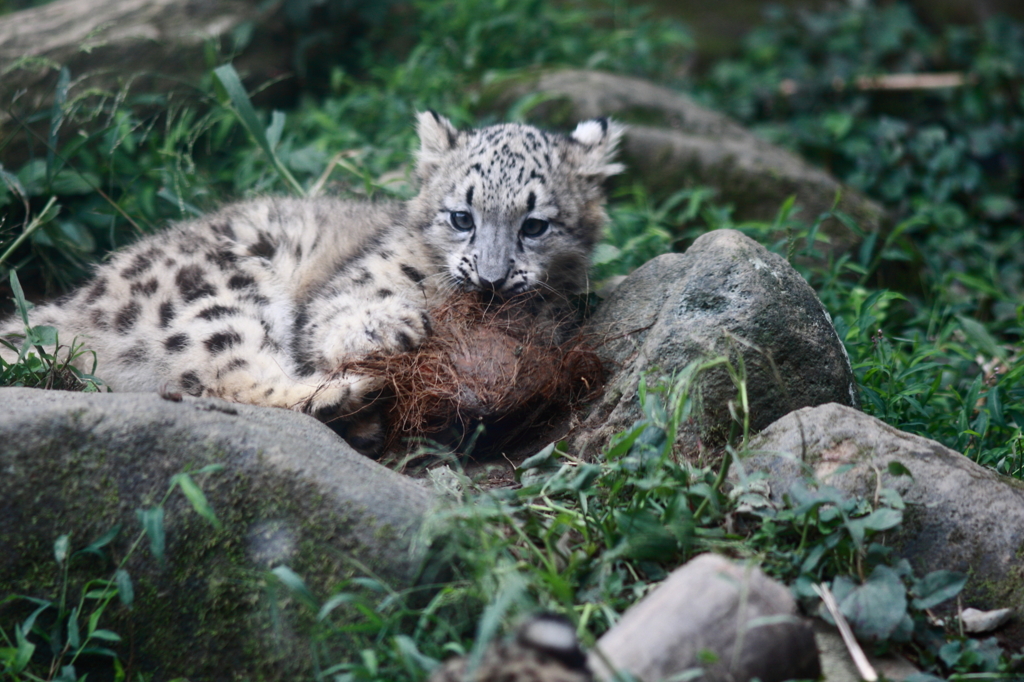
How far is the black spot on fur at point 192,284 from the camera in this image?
426cm

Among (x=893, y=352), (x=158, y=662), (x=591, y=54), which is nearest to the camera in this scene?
(x=158, y=662)

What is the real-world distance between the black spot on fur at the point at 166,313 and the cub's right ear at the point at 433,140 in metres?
1.57

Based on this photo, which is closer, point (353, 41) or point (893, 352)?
point (893, 352)

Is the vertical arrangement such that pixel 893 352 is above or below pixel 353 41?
below

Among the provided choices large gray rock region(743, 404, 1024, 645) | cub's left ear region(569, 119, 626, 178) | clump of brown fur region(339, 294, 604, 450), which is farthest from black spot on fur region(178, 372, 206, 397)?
large gray rock region(743, 404, 1024, 645)

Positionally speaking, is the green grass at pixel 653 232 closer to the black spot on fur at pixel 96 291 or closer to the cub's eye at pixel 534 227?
the black spot on fur at pixel 96 291

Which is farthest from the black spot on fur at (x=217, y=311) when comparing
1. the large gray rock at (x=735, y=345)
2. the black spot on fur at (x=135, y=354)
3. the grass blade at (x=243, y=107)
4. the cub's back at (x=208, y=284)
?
the large gray rock at (x=735, y=345)

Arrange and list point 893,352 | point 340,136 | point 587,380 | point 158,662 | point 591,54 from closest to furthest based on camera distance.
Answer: point 158,662
point 587,380
point 893,352
point 340,136
point 591,54

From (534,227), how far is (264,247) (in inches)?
58.6

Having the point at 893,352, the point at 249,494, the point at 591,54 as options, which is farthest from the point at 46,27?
the point at 893,352

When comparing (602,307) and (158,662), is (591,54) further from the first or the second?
(158,662)

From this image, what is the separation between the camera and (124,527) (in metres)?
2.76

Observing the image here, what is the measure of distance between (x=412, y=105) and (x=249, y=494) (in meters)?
4.86

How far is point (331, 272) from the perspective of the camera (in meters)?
4.59
